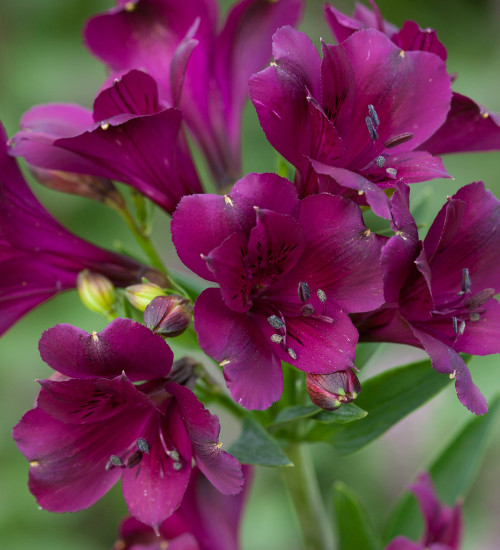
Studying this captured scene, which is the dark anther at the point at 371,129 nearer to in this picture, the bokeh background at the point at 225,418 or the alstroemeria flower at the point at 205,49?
the alstroemeria flower at the point at 205,49

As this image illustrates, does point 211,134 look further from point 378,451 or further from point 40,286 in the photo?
point 378,451

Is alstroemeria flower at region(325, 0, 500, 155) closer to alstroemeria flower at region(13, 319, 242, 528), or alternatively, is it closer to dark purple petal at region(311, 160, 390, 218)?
dark purple petal at region(311, 160, 390, 218)

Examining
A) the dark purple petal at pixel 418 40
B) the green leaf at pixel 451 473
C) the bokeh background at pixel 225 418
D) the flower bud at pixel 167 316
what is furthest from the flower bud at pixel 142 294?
the bokeh background at pixel 225 418

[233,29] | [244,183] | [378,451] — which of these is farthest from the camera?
[378,451]

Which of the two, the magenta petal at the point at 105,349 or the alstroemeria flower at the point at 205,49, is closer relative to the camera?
the magenta petal at the point at 105,349

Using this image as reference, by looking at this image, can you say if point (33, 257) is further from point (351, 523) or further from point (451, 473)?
point (451, 473)

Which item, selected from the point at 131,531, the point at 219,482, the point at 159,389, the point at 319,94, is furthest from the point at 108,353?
the point at 131,531
